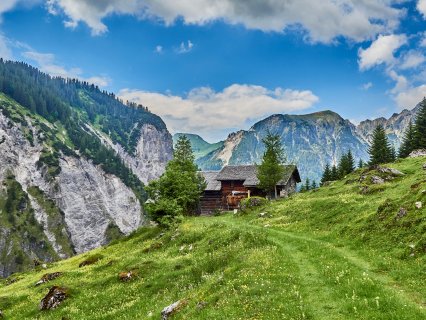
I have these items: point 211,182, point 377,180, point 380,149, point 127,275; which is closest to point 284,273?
point 127,275

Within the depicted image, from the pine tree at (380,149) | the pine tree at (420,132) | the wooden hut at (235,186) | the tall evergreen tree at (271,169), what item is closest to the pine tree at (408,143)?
the pine tree at (420,132)

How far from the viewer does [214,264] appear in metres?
29.8

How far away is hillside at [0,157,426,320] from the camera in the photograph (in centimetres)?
1689

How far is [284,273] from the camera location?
2178 cm

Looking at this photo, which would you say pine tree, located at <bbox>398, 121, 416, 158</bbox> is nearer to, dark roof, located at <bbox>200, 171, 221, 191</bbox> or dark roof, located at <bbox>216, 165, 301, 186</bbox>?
dark roof, located at <bbox>216, 165, 301, 186</bbox>

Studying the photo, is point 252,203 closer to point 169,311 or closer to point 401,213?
point 401,213

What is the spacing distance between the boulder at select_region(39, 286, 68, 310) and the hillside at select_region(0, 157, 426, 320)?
507mm

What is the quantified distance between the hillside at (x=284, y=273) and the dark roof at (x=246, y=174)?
131 ft

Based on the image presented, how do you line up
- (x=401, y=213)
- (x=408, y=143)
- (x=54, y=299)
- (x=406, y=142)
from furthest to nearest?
(x=406, y=142) < (x=408, y=143) < (x=54, y=299) < (x=401, y=213)

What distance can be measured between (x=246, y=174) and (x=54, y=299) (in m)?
66.8

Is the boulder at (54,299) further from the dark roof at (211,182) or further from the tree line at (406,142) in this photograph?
the tree line at (406,142)

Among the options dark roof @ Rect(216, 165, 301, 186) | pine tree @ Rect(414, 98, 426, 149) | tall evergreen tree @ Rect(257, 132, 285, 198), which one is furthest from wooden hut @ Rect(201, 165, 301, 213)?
pine tree @ Rect(414, 98, 426, 149)

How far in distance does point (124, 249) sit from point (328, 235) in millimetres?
31432

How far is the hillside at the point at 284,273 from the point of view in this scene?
1689 centimetres
